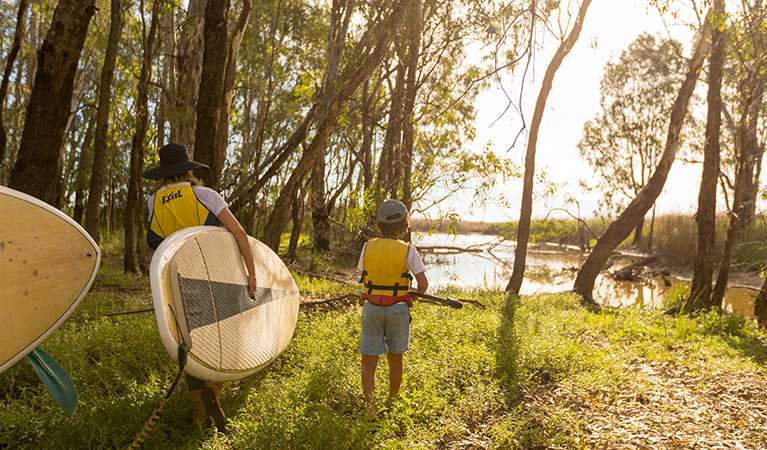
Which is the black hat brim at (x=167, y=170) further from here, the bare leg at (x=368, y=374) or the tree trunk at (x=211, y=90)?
the tree trunk at (x=211, y=90)

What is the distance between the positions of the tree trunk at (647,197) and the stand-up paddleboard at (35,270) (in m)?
9.69

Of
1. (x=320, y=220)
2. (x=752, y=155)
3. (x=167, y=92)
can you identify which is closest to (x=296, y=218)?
(x=320, y=220)

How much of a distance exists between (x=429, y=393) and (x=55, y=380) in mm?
2677

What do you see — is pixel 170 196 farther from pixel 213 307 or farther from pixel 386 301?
pixel 386 301

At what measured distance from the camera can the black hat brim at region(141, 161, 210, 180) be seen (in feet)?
9.52

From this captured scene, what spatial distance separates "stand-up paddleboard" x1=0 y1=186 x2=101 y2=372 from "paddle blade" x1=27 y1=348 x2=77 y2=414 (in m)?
0.14

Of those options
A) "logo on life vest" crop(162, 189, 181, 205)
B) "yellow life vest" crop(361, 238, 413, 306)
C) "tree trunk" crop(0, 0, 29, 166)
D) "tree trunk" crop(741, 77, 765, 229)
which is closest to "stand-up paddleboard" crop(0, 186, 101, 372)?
"logo on life vest" crop(162, 189, 181, 205)

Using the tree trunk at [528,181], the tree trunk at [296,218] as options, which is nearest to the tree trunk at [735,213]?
the tree trunk at [528,181]

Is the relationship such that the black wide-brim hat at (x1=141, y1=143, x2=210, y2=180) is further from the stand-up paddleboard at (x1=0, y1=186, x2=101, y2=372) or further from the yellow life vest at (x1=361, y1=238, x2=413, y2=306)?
the yellow life vest at (x1=361, y1=238, x2=413, y2=306)

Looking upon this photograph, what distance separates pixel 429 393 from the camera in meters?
3.79

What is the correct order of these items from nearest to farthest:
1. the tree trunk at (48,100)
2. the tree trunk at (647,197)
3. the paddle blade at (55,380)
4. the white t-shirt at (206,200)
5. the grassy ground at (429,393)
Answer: the paddle blade at (55,380)
the grassy ground at (429,393)
the white t-shirt at (206,200)
the tree trunk at (48,100)
the tree trunk at (647,197)

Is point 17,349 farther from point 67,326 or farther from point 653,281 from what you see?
point 653,281

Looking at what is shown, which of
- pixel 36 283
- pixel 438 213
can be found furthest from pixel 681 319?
pixel 36 283

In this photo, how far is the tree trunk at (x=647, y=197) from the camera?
32.8ft
